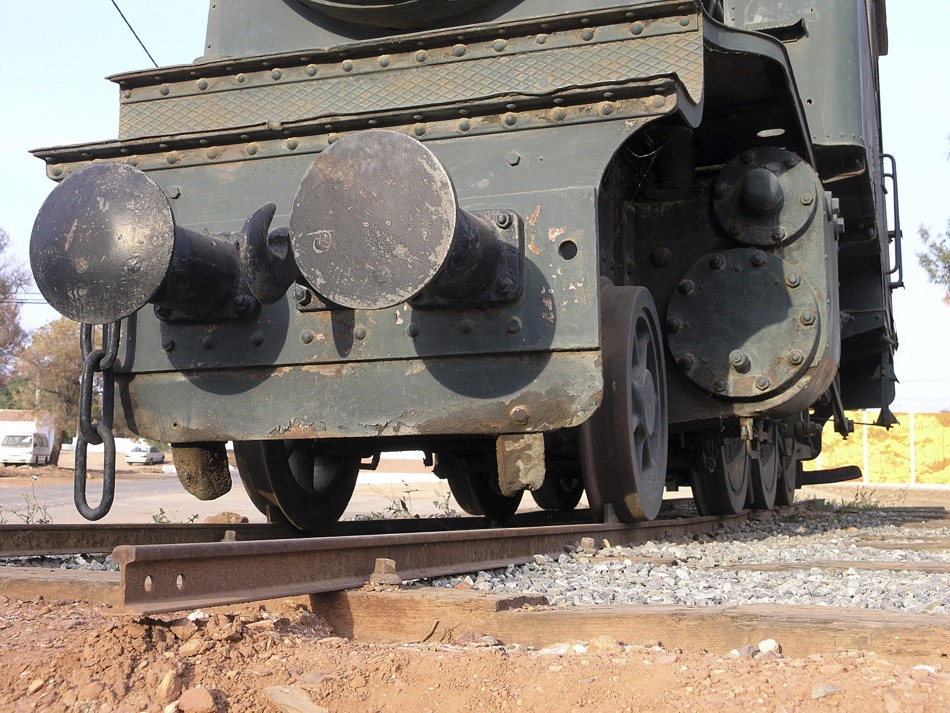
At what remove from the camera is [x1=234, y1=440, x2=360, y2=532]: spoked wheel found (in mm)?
4250

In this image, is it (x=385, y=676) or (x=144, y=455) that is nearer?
(x=385, y=676)

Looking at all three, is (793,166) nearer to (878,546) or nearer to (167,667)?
(878,546)

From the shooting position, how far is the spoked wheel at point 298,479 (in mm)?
4250

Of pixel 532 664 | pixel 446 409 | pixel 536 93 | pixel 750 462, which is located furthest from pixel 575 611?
pixel 750 462

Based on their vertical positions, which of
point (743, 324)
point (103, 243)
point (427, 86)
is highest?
point (427, 86)

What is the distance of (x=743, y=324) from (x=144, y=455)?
3732 cm

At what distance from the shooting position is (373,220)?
9.42ft

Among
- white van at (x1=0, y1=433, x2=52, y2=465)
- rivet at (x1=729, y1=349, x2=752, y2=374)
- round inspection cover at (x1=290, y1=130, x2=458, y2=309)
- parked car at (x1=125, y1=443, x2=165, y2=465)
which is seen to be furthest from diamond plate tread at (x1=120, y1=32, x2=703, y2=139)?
parked car at (x1=125, y1=443, x2=165, y2=465)

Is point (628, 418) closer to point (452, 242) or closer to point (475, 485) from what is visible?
point (452, 242)

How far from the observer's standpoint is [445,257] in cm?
277

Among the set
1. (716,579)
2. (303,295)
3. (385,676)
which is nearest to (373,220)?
(303,295)

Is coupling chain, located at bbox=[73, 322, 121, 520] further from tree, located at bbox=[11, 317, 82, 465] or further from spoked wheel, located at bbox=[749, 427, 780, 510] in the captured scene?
tree, located at bbox=[11, 317, 82, 465]

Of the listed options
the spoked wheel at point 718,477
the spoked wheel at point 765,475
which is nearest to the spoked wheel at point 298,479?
the spoked wheel at point 718,477

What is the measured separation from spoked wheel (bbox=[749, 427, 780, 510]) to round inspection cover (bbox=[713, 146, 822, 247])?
232 cm
